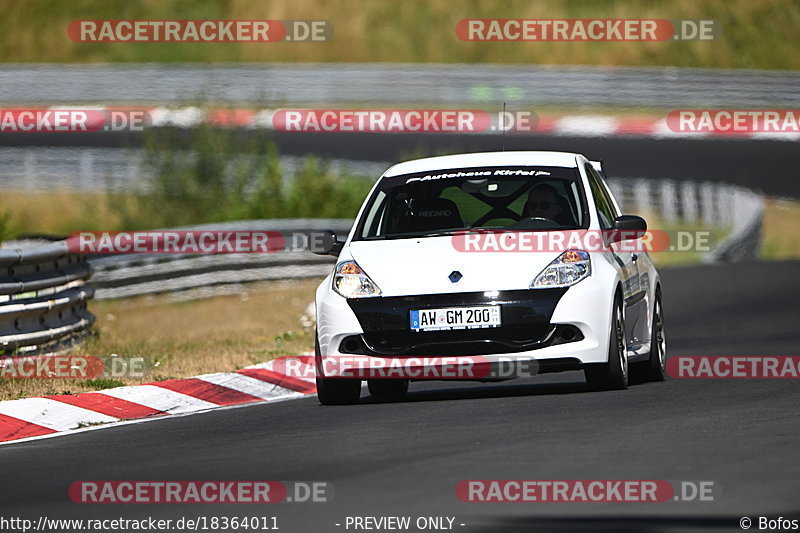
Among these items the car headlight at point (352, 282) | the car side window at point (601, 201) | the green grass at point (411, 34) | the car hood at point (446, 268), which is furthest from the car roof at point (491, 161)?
the green grass at point (411, 34)

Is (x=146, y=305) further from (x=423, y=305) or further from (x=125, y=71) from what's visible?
(x=125, y=71)

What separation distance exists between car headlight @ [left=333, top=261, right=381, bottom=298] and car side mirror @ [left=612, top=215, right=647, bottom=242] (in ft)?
5.56

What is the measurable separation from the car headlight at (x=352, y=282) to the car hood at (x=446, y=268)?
4 centimetres

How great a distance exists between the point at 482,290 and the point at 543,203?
124 cm

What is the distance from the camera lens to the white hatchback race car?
10.6 m

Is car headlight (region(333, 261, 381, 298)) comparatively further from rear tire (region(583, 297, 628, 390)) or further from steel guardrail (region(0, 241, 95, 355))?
steel guardrail (region(0, 241, 95, 355))

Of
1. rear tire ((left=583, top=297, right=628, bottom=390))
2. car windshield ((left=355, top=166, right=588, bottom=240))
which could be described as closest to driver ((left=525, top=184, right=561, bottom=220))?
car windshield ((left=355, top=166, right=588, bottom=240))

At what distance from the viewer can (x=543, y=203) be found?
11.6 metres

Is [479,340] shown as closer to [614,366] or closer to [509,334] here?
[509,334]

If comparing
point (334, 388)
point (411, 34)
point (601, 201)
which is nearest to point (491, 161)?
point (601, 201)

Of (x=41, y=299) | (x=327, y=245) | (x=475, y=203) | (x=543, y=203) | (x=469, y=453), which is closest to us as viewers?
(x=469, y=453)

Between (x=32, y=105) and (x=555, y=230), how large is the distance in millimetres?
29705

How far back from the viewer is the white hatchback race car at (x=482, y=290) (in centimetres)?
1059

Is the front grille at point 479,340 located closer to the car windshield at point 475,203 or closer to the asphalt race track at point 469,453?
the asphalt race track at point 469,453
